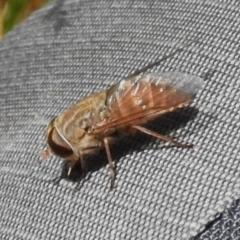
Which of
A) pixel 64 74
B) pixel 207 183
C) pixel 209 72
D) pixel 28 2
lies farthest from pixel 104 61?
pixel 28 2

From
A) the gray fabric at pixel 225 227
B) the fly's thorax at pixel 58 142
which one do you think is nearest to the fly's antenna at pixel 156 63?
the fly's thorax at pixel 58 142

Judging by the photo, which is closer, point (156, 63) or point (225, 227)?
point (225, 227)

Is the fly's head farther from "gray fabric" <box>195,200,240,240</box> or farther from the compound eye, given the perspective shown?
"gray fabric" <box>195,200,240,240</box>

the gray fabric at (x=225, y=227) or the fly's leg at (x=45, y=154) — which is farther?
the fly's leg at (x=45, y=154)

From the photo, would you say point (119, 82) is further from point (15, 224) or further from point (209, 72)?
point (15, 224)

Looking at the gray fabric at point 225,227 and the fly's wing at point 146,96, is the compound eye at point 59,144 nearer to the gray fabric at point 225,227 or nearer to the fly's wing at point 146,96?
the fly's wing at point 146,96

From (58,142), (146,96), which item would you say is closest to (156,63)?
(146,96)

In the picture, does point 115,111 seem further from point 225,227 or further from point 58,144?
point 225,227

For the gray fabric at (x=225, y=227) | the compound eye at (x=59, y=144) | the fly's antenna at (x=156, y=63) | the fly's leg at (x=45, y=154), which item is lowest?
the gray fabric at (x=225, y=227)
